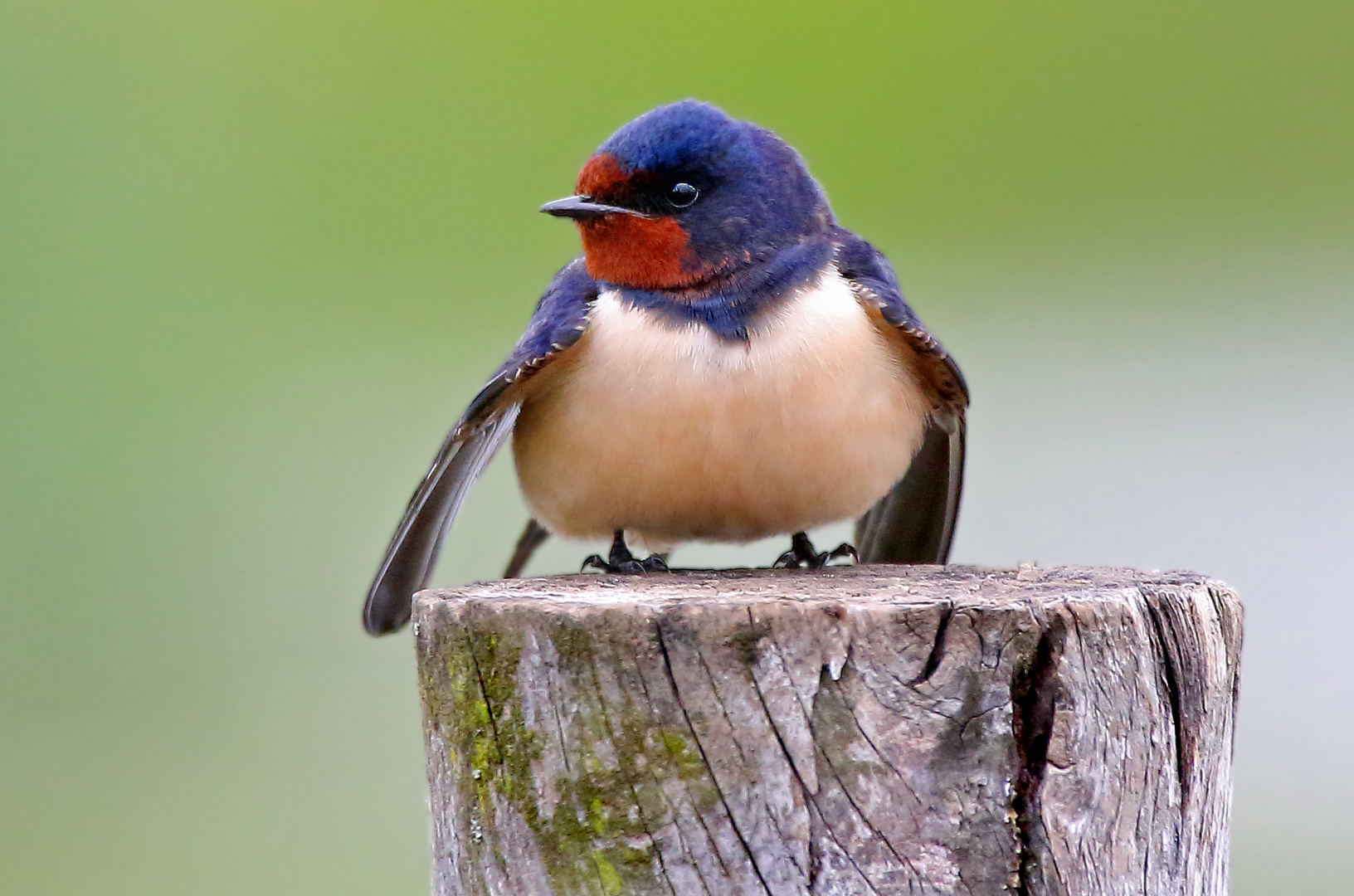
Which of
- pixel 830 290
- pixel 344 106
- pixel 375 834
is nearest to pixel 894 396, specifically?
pixel 830 290

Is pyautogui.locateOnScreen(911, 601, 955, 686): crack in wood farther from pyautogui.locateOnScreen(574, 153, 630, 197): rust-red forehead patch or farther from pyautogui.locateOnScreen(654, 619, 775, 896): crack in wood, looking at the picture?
pyautogui.locateOnScreen(574, 153, 630, 197): rust-red forehead patch

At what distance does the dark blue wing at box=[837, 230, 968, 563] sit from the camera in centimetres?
259

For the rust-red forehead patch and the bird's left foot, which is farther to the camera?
the bird's left foot

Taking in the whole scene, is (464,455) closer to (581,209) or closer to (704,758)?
(581,209)

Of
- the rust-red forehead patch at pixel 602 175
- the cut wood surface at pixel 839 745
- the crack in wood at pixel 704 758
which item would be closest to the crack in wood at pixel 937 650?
the cut wood surface at pixel 839 745

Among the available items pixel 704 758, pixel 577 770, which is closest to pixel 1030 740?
pixel 704 758

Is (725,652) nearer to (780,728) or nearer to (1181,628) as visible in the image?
(780,728)

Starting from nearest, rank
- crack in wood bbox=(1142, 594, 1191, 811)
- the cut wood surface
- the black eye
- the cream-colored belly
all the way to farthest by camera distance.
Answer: the cut wood surface → crack in wood bbox=(1142, 594, 1191, 811) → the cream-colored belly → the black eye

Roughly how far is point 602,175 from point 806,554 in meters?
0.75

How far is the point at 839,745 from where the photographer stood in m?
1.56

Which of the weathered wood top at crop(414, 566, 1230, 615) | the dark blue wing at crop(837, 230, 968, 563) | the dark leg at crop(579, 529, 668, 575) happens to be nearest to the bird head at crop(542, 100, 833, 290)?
the dark blue wing at crop(837, 230, 968, 563)

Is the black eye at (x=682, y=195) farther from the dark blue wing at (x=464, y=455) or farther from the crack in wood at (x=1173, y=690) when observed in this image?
the crack in wood at (x=1173, y=690)

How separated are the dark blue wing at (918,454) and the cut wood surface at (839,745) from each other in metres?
0.97

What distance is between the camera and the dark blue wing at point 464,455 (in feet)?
8.22
